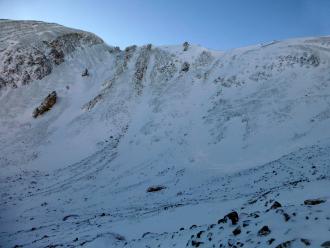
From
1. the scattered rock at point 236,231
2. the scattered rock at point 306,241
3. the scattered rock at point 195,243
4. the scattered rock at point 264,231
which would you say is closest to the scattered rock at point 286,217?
the scattered rock at point 264,231

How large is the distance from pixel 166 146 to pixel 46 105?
69.7 feet

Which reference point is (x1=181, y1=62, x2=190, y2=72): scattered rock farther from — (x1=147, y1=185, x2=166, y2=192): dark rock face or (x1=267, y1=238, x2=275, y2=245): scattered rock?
(x1=267, y1=238, x2=275, y2=245): scattered rock

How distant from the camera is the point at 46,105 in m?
52.2

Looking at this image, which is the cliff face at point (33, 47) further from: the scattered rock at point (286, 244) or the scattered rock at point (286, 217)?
the scattered rock at point (286, 244)

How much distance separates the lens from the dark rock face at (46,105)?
5109 cm

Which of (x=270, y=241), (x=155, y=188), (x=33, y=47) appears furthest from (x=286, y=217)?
(x=33, y=47)

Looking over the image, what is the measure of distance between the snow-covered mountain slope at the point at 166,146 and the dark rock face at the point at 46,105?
0.78 m

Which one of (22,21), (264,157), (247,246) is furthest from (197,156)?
(22,21)

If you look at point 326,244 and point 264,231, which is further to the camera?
point 264,231

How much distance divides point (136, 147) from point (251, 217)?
86.3ft

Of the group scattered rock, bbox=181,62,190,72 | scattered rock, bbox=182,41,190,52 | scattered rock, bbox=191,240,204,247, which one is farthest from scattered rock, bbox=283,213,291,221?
scattered rock, bbox=182,41,190,52

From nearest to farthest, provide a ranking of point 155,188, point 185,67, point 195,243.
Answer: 1. point 195,243
2. point 155,188
3. point 185,67

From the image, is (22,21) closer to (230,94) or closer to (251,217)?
Answer: (230,94)

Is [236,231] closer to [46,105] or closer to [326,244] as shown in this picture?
[326,244]
